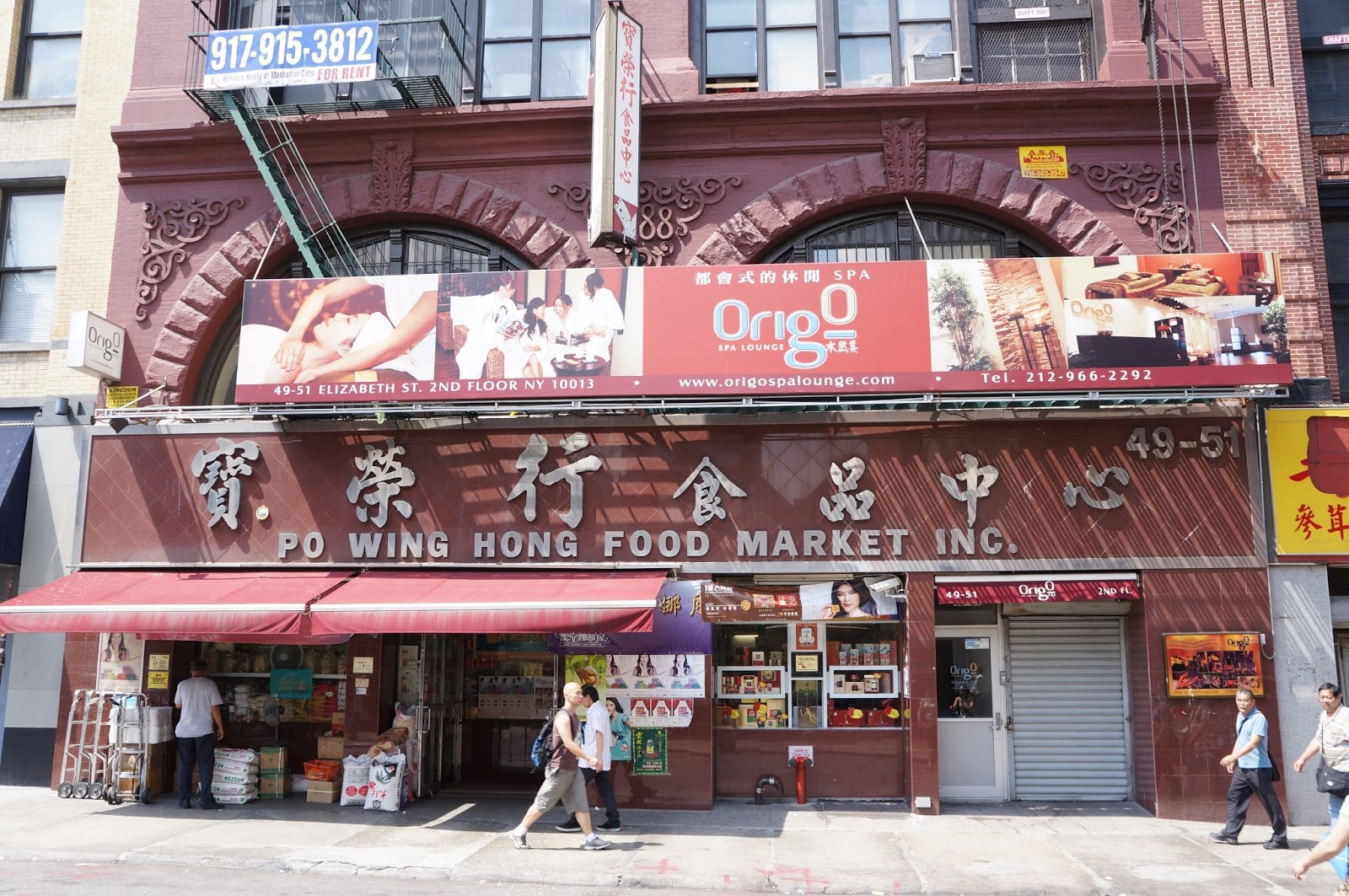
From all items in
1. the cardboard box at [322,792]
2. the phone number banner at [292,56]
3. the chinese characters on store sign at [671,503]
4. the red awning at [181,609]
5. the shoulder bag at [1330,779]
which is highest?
the phone number banner at [292,56]

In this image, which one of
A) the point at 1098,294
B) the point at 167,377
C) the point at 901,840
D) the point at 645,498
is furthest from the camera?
the point at 167,377

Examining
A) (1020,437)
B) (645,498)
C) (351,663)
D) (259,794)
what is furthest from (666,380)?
(259,794)

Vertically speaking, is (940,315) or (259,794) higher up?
(940,315)

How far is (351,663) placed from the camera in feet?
44.2

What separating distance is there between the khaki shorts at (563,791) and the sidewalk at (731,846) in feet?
1.52

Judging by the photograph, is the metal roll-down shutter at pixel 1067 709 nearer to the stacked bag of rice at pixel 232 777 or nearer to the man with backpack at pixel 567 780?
the man with backpack at pixel 567 780

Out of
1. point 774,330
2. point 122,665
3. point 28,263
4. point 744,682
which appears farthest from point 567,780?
point 28,263

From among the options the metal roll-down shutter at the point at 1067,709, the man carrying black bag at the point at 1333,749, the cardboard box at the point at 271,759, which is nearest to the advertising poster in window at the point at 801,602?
the metal roll-down shutter at the point at 1067,709

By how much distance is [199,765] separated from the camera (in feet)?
41.9

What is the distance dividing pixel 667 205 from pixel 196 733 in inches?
361

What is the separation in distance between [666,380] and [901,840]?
19.3 feet

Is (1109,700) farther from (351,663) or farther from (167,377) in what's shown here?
(167,377)

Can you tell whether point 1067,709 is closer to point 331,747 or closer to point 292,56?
point 331,747

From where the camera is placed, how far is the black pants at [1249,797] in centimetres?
1088
